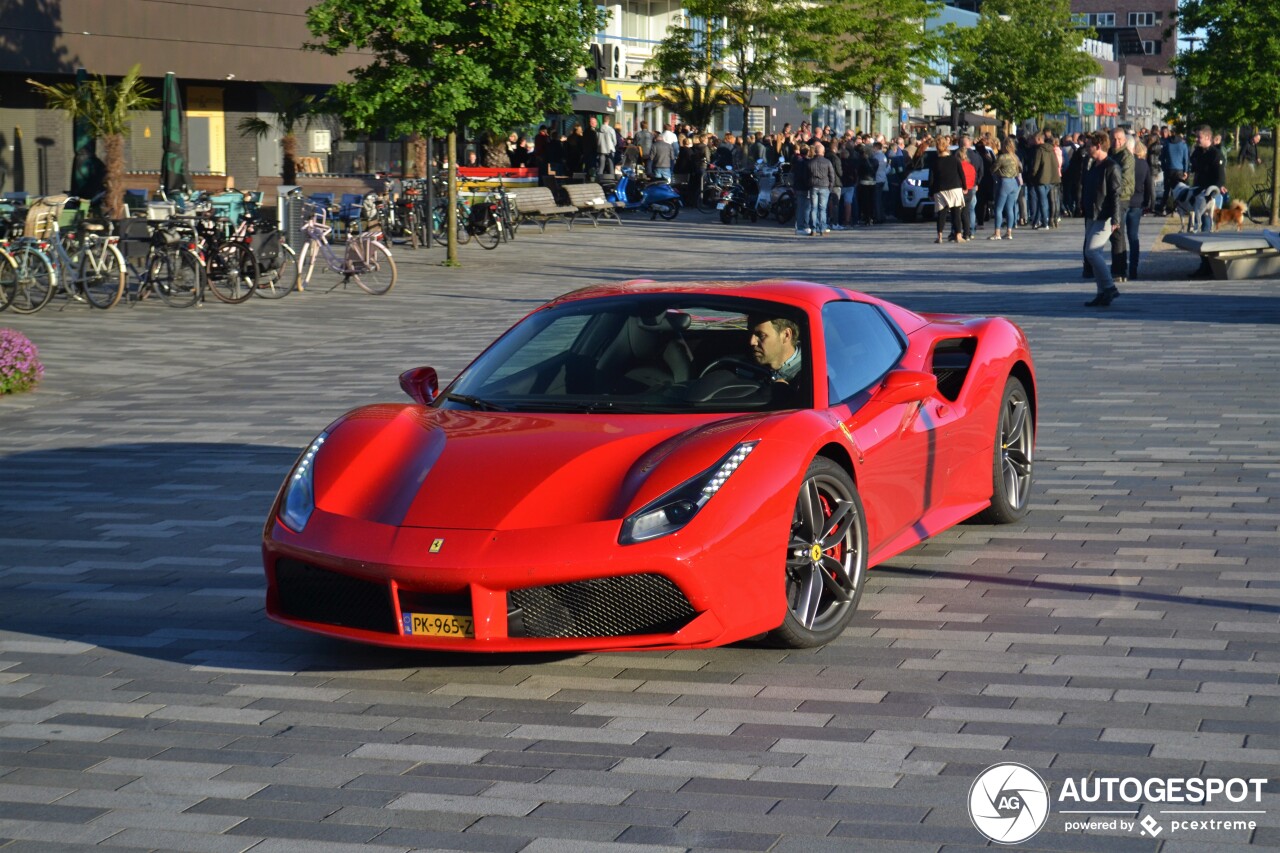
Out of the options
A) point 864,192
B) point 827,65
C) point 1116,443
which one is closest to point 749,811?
point 1116,443

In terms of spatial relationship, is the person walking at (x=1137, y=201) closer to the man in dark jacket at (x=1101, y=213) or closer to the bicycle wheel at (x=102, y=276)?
the man in dark jacket at (x=1101, y=213)

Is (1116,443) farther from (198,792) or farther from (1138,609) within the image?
(198,792)

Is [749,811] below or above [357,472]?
below

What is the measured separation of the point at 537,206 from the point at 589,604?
28.7 meters

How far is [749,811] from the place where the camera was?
4398 mm

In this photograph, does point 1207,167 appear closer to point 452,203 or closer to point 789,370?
point 452,203

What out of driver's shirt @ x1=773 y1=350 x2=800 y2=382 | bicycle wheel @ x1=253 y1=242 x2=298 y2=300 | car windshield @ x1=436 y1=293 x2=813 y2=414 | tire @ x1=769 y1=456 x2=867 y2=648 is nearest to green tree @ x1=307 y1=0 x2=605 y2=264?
bicycle wheel @ x1=253 y1=242 x2=298 y2=300

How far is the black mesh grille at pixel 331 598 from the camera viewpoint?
18.3ft

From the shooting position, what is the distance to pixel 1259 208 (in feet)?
113

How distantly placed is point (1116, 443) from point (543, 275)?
50.7ft

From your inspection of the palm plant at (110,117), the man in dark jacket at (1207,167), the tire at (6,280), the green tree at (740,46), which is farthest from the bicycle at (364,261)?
the green tree at (740,46)

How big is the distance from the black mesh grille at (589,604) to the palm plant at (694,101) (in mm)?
51515

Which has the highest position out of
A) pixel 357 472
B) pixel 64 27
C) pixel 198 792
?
pixel 64 27

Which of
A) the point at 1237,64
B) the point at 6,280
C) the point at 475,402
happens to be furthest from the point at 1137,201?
the point at 475,402
